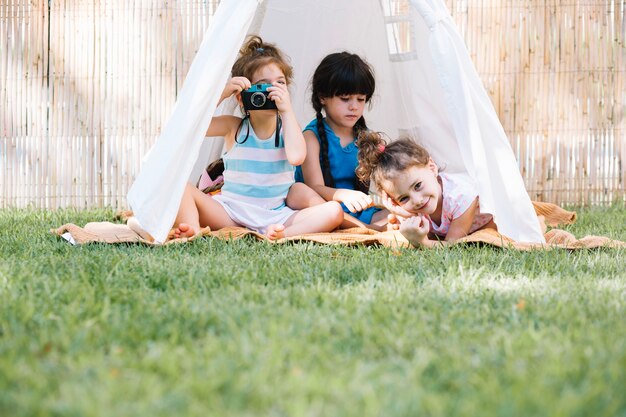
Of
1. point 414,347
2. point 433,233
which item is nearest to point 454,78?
point 433,233

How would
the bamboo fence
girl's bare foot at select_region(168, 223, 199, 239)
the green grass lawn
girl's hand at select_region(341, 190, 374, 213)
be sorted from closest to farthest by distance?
1. the green grass lawn
2. girl's bare foot at select_region(168, 223, 199, 239)
3. girl's hand at select_region(341, 190, 374, 213)
4. the bamboo fence

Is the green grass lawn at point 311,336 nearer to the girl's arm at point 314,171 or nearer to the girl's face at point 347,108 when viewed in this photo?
the girl's arm at point 314,171

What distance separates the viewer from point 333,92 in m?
3.85

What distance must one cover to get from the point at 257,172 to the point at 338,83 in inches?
23.1

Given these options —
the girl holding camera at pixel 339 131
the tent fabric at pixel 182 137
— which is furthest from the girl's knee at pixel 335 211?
the tent fabric at pixel 182 137

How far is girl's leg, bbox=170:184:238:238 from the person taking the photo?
10.5 ft

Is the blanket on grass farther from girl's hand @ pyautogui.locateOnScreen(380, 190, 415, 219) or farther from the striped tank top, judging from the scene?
the striped tank top

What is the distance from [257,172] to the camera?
3.62 metres

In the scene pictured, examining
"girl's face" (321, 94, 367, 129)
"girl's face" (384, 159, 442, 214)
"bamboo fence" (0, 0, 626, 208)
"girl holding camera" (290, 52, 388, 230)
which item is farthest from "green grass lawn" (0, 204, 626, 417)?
"bamboo fence" (0, 0, 626, 208)

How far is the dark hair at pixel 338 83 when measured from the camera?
3.82 m

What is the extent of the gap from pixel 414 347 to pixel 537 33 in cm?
398

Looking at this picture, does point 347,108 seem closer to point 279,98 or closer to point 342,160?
point 342,160

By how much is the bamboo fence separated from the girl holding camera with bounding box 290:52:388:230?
1.50 metres

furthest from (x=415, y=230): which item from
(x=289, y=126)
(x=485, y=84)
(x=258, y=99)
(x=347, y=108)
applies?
(x=485, y=84)
